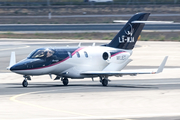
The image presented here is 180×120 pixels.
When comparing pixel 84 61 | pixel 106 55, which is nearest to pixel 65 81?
pixel 84 61

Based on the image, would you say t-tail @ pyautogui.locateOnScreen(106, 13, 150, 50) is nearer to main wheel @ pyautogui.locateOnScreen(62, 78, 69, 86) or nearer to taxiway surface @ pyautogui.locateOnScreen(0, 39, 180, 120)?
taxiway surface @ pyautogui.locateOnScreen(0, 39, 180, 120)

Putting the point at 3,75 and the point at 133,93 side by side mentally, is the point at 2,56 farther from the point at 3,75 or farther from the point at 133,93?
the point at 133,93

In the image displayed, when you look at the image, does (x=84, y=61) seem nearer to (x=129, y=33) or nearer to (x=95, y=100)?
(x=129, y=33)

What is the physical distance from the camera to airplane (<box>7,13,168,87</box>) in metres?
28.2

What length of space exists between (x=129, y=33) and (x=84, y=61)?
15.9 feet

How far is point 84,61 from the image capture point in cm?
3048

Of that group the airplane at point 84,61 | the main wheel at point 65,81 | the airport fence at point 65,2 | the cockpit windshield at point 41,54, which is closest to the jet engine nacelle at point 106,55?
the airplane at point 84,61

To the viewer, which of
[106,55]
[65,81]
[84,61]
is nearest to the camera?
[65,81]

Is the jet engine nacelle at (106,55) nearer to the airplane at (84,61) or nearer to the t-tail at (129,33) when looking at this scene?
the airplane at (84,61)

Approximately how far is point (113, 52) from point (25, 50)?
3278cm

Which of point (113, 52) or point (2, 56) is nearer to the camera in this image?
point (113, 52)

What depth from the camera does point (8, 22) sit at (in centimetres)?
11050

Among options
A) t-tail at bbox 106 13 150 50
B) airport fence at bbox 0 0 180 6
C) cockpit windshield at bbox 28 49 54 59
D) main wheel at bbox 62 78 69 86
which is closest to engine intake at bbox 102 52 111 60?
t-tail at bbox 106 13 150 50

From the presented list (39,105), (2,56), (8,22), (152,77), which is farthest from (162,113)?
(8,22)
